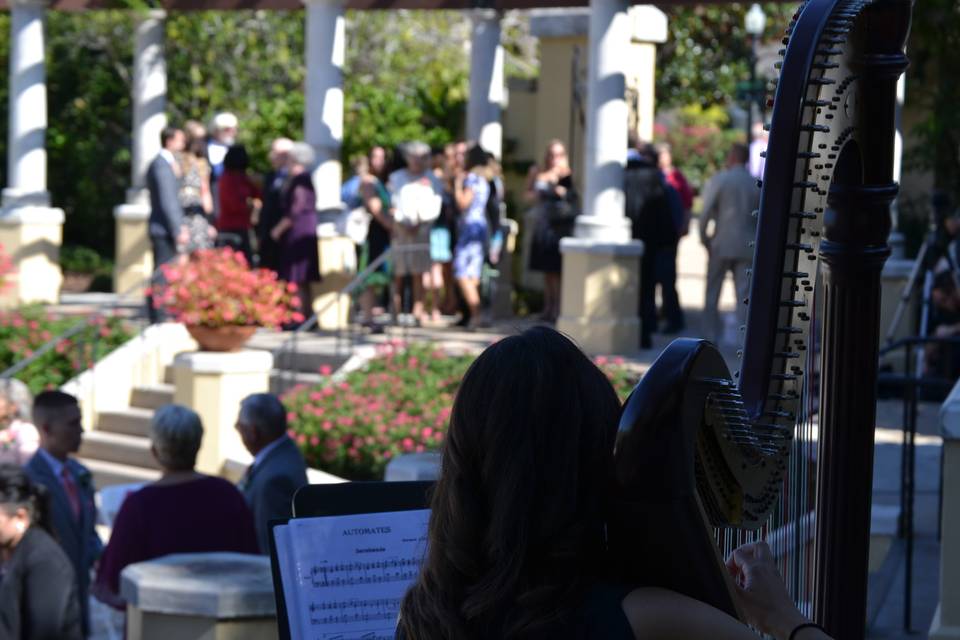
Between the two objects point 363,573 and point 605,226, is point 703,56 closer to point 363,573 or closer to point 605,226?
point 605,226

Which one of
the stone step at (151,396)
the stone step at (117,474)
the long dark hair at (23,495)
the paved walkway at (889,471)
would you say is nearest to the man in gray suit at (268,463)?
the long dark hair at (23,495)

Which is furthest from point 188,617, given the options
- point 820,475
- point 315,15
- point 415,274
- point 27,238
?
point 27,238

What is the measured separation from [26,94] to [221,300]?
545 cm

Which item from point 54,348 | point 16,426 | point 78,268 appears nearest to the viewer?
point 16,426

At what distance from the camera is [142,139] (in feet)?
53.3

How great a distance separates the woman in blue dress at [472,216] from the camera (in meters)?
13.2

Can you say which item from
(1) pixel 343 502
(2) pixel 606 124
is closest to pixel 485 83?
(2) pixel 606 124

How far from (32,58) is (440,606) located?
14.4 m

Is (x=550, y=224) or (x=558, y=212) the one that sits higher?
(x=558, y=212)

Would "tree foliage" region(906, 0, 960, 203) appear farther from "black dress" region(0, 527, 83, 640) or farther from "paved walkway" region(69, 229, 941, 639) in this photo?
"black dress" region(0, 527, 83, 640)

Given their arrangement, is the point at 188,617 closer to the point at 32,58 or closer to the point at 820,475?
the point at 820,475

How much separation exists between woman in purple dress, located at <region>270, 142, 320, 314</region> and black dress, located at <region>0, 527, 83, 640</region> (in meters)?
8.33

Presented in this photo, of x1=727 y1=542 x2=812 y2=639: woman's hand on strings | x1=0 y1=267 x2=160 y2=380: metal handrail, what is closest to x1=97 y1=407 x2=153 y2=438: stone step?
x1=0 y1=267 x2=160 y2=380: metal handrail

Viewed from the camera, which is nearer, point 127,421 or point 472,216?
point 127,421
